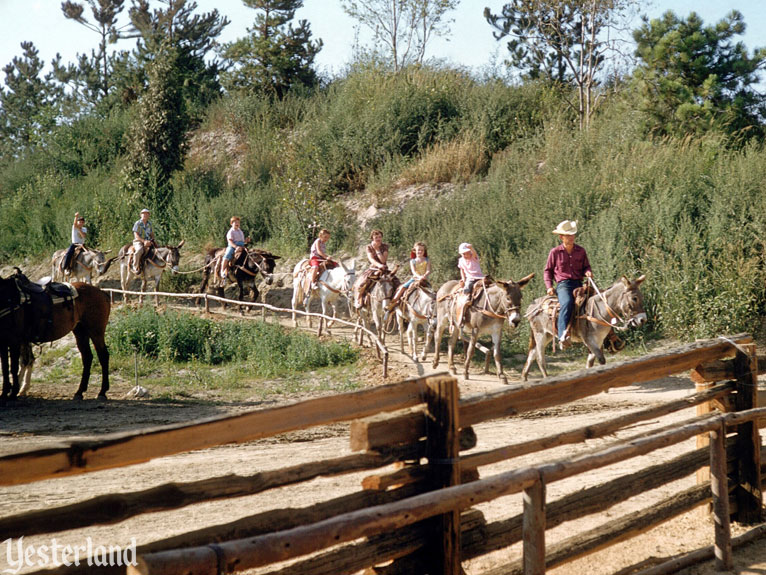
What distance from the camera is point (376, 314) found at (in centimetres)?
2011

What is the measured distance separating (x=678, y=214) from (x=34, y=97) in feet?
182

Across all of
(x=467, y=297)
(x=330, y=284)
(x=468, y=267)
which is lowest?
(x=330, y=284)

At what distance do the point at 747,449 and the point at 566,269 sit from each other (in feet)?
24.8

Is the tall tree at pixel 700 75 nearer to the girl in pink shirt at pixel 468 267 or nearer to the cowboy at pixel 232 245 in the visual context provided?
the girl in pink shirt at pixel 468 267

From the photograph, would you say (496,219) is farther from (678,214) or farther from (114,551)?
(114,551)

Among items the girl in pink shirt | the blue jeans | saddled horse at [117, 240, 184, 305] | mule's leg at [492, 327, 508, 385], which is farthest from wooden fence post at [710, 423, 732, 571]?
saddled horse at [117, 240, 184, 305]

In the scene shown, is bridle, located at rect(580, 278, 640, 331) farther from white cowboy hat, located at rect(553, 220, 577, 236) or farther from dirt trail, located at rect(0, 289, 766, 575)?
dirt trail, located at rect(0, 289, 766, 575)

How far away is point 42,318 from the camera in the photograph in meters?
14.4

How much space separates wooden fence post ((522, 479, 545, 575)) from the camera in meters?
4.88

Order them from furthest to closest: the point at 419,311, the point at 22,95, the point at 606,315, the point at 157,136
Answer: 1. the point at 22,95
2. the point at 157,136
3. the point at 419,311
4. the point at 606,315

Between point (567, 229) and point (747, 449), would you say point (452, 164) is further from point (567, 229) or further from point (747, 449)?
point (747, 449)

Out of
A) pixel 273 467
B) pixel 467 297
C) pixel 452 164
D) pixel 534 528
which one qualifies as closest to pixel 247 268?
pixel 452 164

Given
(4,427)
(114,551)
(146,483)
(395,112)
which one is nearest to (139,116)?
(395,112)

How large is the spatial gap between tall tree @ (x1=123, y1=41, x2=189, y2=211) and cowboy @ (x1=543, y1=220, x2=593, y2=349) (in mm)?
25724
